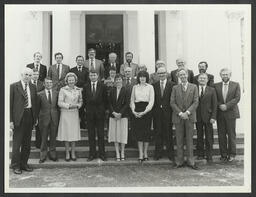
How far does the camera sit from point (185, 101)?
750 cm

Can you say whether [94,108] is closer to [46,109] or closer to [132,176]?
[46,109]

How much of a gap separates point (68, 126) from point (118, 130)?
98 centimetres

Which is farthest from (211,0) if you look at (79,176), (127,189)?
(79,176)

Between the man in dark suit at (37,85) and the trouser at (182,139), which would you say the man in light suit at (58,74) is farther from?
the trouser at (182,139)

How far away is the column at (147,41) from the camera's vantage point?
9586 millimetres

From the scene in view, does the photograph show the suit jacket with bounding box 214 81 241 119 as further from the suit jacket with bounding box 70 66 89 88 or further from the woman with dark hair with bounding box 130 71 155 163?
the suit jacket with bounding box 70 66 89 88

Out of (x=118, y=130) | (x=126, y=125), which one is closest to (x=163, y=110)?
(x=126, y=125)

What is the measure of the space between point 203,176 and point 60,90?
10.3 ft

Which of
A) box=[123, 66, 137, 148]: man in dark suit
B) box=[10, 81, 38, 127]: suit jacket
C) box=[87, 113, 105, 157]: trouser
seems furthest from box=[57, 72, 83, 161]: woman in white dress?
box=[123, 66, 137, 148]: man in dark suit

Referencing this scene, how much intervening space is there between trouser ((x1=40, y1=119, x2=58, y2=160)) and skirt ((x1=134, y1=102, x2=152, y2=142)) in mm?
1591

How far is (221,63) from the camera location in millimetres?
10023

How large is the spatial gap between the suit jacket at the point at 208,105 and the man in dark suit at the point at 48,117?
2.84 metres

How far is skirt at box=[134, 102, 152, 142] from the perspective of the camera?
7.75 metres

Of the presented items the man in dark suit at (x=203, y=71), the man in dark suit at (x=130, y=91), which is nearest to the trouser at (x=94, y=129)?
the man in dark suit at (x=130, y=91)
